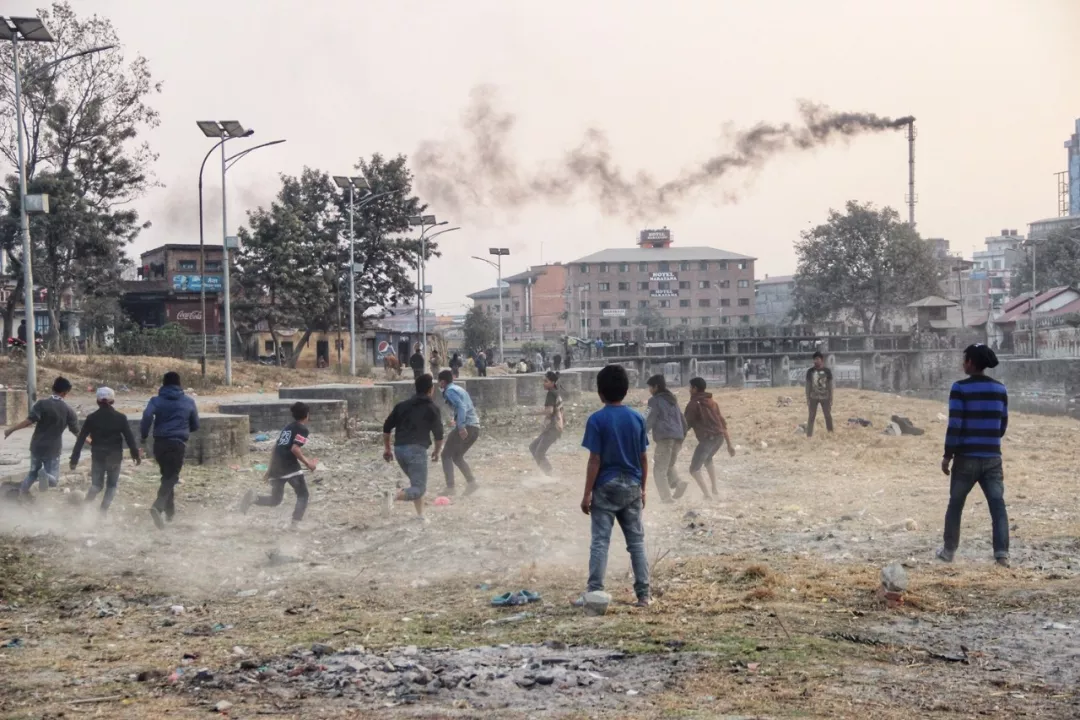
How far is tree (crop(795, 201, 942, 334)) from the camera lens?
263ft

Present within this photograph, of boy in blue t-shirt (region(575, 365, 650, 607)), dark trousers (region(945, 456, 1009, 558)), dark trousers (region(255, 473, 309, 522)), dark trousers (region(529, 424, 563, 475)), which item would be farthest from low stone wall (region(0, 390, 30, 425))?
dark trousers (region(945, 456, 1009, 558))

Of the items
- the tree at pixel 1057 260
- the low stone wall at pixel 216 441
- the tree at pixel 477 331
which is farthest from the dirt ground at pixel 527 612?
the tree at pixel 1057 260

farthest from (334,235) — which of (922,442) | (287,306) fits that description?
(922,442)

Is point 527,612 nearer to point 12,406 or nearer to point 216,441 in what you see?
point 216,441

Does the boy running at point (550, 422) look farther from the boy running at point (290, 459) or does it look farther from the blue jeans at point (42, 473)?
the blue jeans at point (42, 473)

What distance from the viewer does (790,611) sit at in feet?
22.8

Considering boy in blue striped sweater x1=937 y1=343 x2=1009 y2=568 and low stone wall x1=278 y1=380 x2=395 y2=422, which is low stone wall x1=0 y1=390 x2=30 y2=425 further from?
boy in blue striped sweater x1=937 y1=343 x2=1009 y2=568

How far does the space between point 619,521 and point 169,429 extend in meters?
5.68

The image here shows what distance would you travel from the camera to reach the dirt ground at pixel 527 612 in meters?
5.43

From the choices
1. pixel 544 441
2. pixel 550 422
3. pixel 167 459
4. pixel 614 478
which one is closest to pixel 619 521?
pixel 614 478

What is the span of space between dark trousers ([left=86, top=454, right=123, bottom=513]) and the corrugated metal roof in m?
94.0

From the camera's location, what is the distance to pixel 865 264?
80.9 meters

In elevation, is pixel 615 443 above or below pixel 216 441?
above

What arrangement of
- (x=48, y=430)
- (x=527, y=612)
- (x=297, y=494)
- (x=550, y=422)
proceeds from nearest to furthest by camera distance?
(x=527, y=612)
(x=297, y=494)
(x=48, y=430)
(x=550, y=422)
